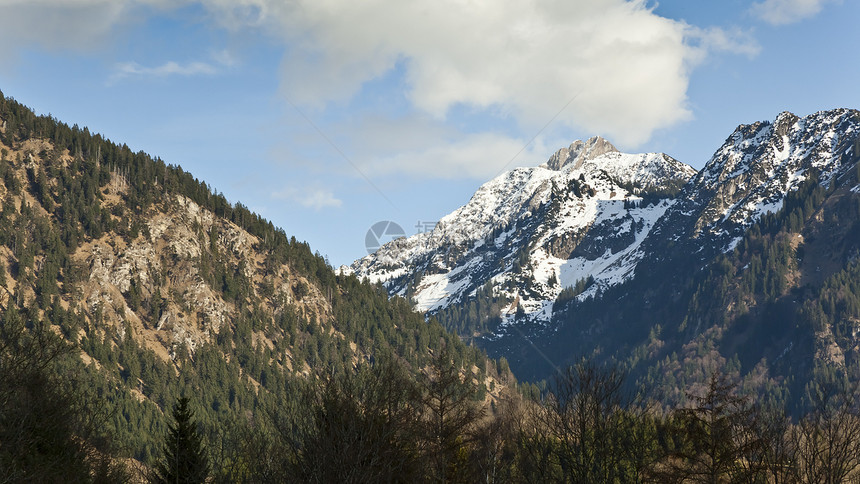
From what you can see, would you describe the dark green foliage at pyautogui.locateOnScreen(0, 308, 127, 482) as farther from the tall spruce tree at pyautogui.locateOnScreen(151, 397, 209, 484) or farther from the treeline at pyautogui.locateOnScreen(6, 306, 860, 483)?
the tall spruce tree at pyautogui.locateOnScreen(151, 397, 209, 484)

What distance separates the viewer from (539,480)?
60188 millimetres

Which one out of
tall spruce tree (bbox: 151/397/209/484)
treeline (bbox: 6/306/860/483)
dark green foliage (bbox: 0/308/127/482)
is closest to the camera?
treeline (bbox: 6/306/860/483)

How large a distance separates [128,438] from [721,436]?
456 feet

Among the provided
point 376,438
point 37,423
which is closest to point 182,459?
point 37,423

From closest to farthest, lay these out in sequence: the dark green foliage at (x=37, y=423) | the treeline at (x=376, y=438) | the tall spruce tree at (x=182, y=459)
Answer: the treeline at (x=376, y=438)
the dark green foliage at (x=37, y=423)
the tall spruce tree at (x=182, y=459)

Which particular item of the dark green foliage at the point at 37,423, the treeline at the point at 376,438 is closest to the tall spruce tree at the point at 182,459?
the treeline at the point at 376,438

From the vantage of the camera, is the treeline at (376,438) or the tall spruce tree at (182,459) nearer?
the treeline at (376,438)

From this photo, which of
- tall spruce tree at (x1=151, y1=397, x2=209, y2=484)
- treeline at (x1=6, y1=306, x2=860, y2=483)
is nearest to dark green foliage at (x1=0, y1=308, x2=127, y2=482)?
treeline at (x1=6, y1=306, x2=860, y2=483)

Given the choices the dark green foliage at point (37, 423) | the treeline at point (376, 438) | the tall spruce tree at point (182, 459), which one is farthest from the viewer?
the tall spruce tree at point (182, 459)

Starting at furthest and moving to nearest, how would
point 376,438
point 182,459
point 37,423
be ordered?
point 182,459 < point 37,423 < point 376,438

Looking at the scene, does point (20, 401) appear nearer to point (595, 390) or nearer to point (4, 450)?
point (4, 450)

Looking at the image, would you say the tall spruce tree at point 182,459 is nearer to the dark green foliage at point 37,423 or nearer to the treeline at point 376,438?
the treeline at point 376,438

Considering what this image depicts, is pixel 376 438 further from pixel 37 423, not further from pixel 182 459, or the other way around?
pixel 37 423

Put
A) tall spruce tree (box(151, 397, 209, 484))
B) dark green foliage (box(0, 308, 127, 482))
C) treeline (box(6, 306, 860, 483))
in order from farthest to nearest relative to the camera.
Answer: tall spruce tree (box(151, 397, 209, 484))
dark green foliage (box(0, 308, 127, 482))
treeline (box(6, 306, 860, 483))
